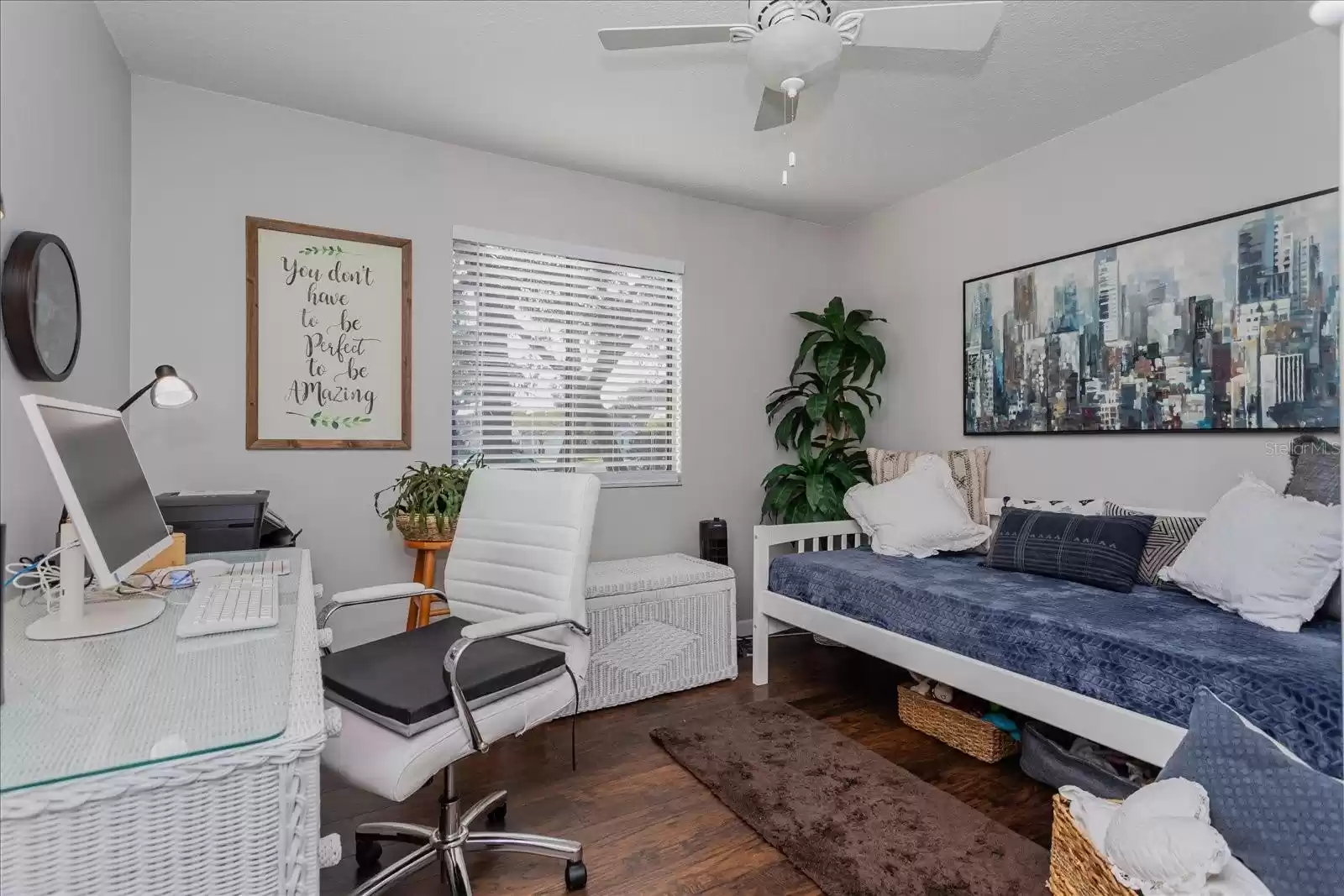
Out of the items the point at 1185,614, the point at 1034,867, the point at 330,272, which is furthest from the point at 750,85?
the point at 1034,867

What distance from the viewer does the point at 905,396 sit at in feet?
12.5

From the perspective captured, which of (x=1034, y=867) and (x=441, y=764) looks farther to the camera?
(x=1034, y=867)

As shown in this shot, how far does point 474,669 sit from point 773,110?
6.12ft

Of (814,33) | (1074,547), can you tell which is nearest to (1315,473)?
(1074,547)

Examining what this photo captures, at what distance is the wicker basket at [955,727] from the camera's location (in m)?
2.36

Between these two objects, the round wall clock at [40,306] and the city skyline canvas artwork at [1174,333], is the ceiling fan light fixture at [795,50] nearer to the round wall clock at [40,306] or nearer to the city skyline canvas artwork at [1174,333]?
the city skyline canvas artwork at [1174,333]

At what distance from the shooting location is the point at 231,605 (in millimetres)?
1339

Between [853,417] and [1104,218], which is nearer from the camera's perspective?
[1104,218]

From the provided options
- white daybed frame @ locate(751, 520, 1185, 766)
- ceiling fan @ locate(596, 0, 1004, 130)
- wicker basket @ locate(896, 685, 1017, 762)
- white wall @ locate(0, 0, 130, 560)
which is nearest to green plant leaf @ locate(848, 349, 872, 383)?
white daybed frame @ locate(751, 520, 1185, 766)

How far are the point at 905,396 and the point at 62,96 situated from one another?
3647mm

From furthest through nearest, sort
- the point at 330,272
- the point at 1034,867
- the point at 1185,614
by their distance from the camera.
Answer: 1. the point at 330,272
2. the point at 1185,614
3. the point at 1034,867

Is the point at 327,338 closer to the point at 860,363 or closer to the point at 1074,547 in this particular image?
the point at 860,363

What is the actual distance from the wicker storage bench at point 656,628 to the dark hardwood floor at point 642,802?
0.10 m

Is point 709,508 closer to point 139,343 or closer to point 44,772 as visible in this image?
point 139,343
